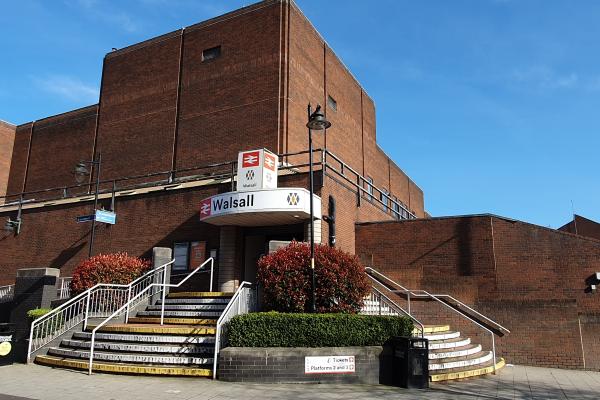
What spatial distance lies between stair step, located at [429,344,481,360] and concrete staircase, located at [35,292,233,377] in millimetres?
5300

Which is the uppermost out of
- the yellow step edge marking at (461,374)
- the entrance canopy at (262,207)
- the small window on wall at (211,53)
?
the small window on wall at (211,53)

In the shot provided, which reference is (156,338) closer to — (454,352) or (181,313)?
(181,313)

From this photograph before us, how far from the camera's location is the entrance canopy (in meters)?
15.0

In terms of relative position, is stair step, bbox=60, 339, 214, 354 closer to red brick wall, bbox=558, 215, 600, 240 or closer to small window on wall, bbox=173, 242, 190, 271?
small window on wall, bbox=173, 242, 190, 271

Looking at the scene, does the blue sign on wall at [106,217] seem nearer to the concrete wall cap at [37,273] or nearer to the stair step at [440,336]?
the concrete wall cap at [37,273]

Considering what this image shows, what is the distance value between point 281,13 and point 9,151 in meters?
22.8

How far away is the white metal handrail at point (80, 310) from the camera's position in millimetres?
12477

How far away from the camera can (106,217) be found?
64.2ft

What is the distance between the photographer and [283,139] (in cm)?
2202

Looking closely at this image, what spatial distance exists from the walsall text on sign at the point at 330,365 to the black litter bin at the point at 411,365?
0.99 meters

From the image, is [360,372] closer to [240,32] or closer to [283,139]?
[283,139]

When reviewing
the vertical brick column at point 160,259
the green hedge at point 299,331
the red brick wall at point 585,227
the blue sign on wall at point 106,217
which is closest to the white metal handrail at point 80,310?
the vertical brick column at point 160,259

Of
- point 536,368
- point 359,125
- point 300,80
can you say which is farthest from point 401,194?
point 536,368

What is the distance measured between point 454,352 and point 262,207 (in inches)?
266
